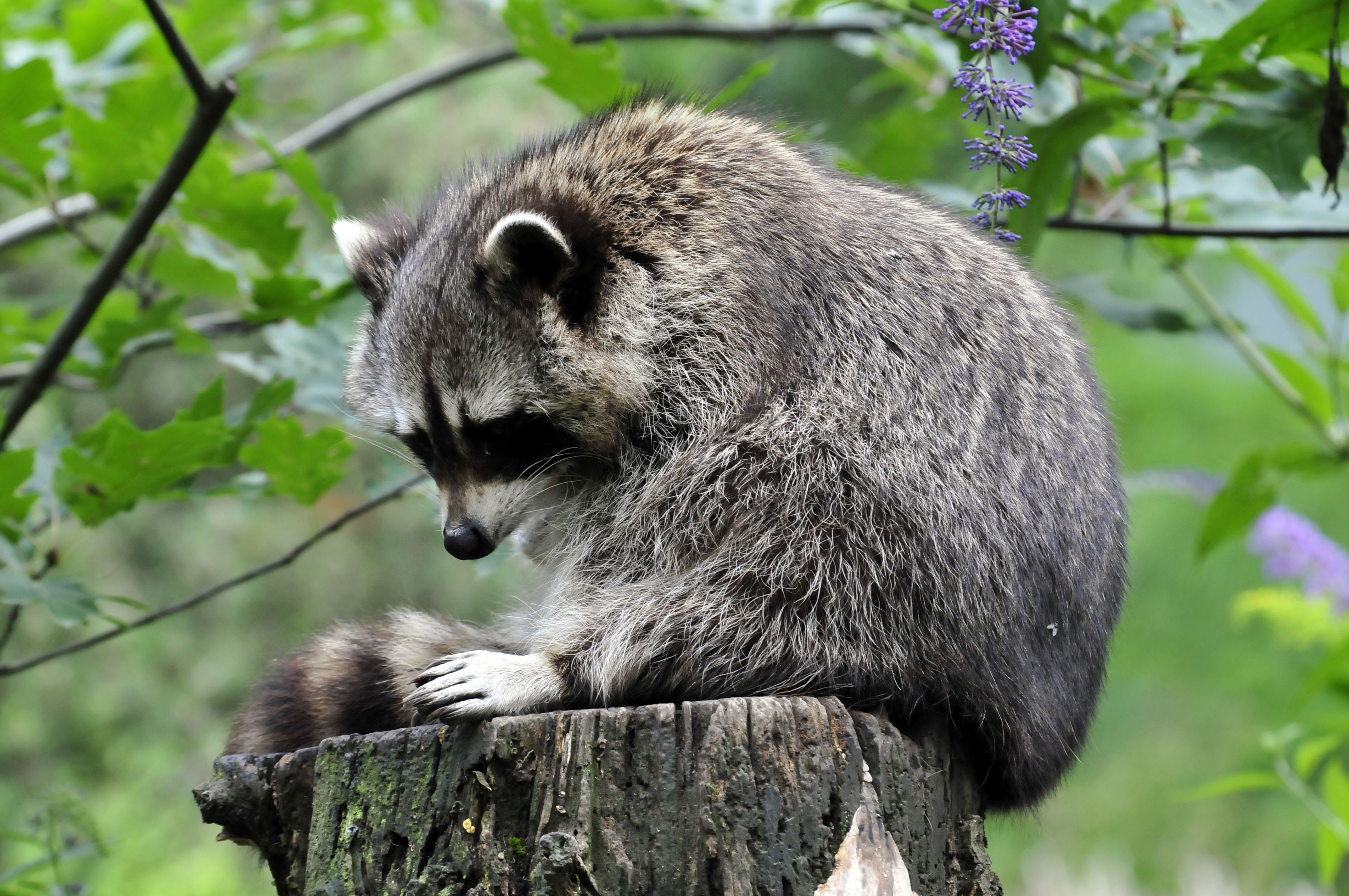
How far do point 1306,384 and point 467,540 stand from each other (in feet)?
10.7

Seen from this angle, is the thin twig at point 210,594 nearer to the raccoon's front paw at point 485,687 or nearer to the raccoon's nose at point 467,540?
the raccoon's nose at point 467,540

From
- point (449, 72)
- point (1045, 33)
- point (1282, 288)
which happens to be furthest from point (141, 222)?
point (1282, 288)

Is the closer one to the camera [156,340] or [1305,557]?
[156,340]

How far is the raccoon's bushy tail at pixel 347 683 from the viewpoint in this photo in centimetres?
289

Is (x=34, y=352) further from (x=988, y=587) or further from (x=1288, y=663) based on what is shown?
(x=1288, y=663)

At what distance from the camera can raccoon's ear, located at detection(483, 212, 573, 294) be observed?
289 cm

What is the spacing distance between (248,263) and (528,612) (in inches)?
168

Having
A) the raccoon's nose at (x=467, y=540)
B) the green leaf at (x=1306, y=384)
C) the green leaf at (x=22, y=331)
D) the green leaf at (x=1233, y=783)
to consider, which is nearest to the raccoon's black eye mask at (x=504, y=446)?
the raccoon's nose at (x=467, y=540)

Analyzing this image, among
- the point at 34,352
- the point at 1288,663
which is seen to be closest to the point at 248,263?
the point at 34,352

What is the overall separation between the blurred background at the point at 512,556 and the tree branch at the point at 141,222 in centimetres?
46

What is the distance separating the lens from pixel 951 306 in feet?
9.55

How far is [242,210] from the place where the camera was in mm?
3527

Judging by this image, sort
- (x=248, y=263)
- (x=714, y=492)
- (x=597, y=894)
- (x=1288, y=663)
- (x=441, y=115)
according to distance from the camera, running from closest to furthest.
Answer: (x=597, y=894)
(x=714, y=492)
(x=248, y=263)
(x=441, y=115)
(x=1288, y=663)

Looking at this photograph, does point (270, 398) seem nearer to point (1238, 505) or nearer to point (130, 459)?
point (130, 459)
